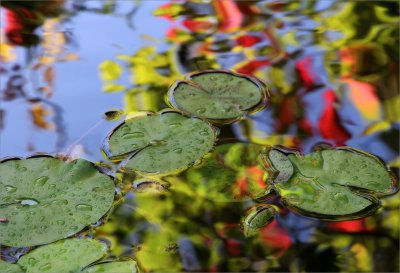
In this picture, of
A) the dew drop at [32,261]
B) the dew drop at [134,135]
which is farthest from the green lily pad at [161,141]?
the dew drop at [32,261]

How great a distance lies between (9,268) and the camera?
73 centimetres

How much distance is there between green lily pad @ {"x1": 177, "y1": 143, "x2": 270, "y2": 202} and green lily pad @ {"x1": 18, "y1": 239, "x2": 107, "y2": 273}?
231mm

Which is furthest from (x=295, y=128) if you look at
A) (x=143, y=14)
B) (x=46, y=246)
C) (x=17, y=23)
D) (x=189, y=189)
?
(x=17, y=23)

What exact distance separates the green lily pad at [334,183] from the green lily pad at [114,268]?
31 cm

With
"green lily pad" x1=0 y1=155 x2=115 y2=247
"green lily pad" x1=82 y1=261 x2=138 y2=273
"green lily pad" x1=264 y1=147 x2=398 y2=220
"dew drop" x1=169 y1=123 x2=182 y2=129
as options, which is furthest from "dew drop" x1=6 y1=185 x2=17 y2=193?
"green lily pad" x1=264 y1=147 x2=398 y2=220

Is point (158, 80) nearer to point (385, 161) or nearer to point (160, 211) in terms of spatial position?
point (160, 211)

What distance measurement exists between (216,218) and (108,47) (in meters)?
0.80

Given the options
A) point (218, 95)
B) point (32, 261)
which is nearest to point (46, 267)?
point (32, 261)

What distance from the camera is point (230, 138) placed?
105 cm

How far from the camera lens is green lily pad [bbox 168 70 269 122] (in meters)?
1.10

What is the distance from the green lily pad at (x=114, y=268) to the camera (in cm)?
73

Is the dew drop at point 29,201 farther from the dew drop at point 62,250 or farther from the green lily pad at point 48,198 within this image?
the dew drop at point 62,250

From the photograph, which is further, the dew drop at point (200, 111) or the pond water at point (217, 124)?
the dew drop at point (200, 111)

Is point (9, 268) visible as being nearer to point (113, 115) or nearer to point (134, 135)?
point (134, 135)
